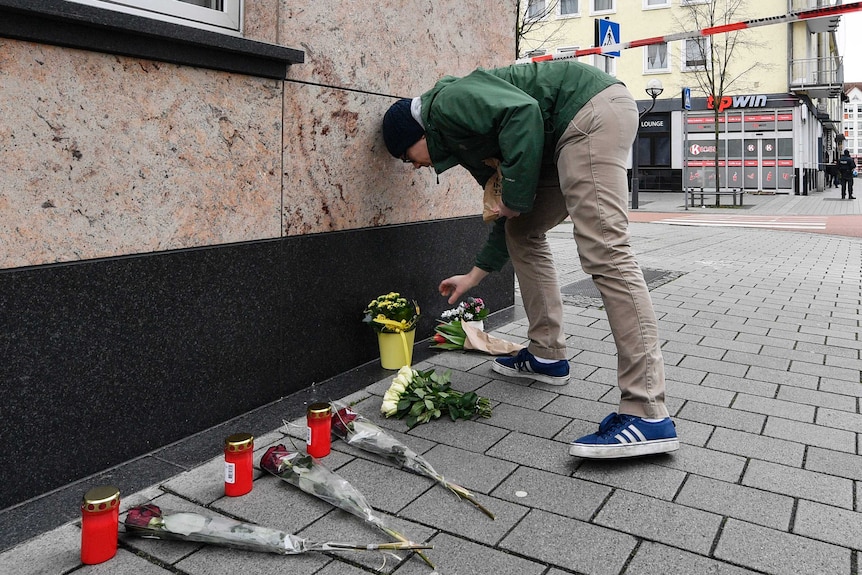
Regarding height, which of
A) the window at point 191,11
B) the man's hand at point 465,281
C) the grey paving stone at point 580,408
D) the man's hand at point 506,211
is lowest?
the grey paving stone at point 580,408

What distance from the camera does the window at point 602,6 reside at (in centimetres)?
3350

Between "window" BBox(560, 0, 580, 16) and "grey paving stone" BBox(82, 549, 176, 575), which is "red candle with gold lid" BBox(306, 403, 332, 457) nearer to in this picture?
"grey paving stone" BBox(82, 549, 176, 575)

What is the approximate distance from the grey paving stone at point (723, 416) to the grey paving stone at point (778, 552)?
1027 mm

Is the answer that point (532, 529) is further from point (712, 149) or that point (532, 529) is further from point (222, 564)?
point (712, 149)

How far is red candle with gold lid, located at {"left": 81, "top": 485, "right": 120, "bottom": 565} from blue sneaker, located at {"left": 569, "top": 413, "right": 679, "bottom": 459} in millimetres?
1647

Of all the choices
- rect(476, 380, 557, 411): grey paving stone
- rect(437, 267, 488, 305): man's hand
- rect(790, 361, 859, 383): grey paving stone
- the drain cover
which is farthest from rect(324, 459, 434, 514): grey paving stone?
the drain cover

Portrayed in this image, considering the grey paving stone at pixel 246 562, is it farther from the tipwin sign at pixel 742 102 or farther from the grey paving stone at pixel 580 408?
the tipwin sign at pixel 742 102

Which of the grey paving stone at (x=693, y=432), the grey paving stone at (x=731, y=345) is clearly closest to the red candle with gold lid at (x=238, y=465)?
the grey paving stone at (x=693, y=432)

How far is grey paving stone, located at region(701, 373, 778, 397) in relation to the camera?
3830 mm

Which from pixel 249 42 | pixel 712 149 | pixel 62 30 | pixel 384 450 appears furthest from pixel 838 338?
pixel 712 149

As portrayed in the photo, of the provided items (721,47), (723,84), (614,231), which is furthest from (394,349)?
(723,84)

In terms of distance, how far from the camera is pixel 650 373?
9.39 feet

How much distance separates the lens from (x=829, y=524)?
2.35 m

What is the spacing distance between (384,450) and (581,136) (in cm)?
153
